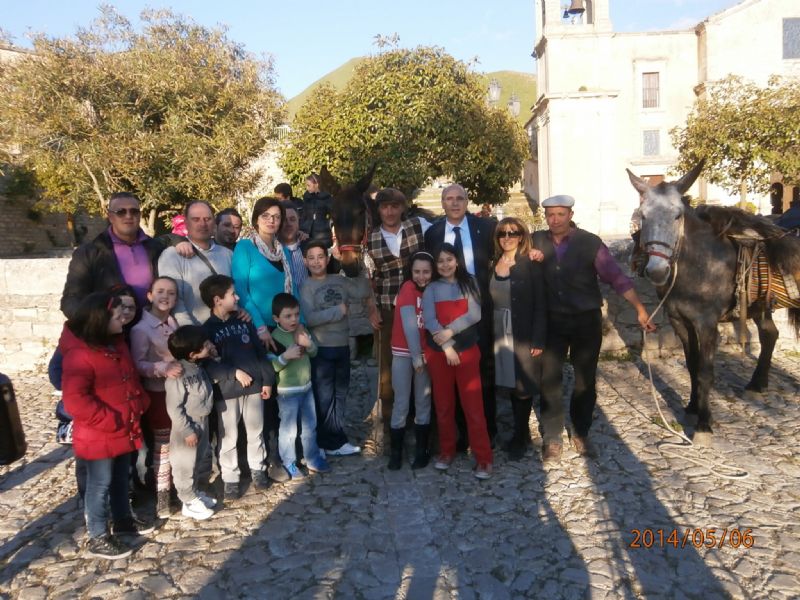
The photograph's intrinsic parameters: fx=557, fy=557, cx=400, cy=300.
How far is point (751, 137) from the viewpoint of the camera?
19.7 m

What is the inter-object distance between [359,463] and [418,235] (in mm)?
1959

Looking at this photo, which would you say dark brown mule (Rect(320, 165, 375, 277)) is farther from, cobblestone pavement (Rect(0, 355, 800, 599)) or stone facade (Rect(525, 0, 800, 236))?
stone facade (Rect(525, 0, 800, 236))

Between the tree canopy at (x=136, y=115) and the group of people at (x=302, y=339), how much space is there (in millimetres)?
12681

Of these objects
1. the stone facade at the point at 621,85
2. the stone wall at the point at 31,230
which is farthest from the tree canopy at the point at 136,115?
the stone facade at the point at 621,85

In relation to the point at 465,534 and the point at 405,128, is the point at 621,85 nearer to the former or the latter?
the point at 405,128

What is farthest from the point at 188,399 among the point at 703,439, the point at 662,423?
the point at 662,423

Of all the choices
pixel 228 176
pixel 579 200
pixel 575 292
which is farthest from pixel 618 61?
pixel 575 292

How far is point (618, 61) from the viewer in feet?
117

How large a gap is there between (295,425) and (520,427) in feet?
6.04

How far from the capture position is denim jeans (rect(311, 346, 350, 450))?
4.53 m

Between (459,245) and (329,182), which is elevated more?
(329,182)

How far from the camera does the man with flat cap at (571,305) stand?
4.31 metres

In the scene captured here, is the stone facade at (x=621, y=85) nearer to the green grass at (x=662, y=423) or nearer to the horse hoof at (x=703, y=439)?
the green grass at (x=662, y=423)

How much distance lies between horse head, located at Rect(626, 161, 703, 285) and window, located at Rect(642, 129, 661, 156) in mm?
35603
